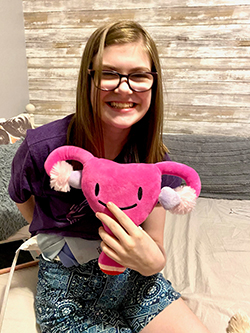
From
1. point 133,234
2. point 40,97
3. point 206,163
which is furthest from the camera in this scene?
point 40,97

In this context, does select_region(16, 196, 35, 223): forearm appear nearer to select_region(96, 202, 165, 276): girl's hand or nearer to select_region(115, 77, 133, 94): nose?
select_region(96, 202, 165, 276): girl's hand

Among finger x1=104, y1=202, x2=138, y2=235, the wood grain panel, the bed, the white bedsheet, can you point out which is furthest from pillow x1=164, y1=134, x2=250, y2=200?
finger x1=104, y1=202, x2=138, y2=235

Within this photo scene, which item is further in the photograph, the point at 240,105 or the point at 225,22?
the point at 240,105

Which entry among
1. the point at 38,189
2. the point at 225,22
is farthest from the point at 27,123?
the point at 225,22

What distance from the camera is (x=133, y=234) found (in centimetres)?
49

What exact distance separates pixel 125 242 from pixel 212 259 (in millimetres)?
757

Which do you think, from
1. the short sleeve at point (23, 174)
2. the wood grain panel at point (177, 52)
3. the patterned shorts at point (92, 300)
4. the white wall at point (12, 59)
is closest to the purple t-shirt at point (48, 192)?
the short sleeve at point (23, 174)

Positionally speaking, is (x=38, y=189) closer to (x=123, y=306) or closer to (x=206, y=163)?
(x=123, y=306)

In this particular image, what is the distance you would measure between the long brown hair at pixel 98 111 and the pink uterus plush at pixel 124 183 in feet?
0.33

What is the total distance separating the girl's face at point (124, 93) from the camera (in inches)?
20.6

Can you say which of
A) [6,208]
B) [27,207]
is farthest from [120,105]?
[6,208]

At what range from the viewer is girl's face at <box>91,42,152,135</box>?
524mm

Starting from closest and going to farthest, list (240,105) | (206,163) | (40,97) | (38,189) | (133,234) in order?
(133,234) < (38,189) < (206,163) < (240,105) < (40,97)

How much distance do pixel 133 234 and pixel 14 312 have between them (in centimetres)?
50
